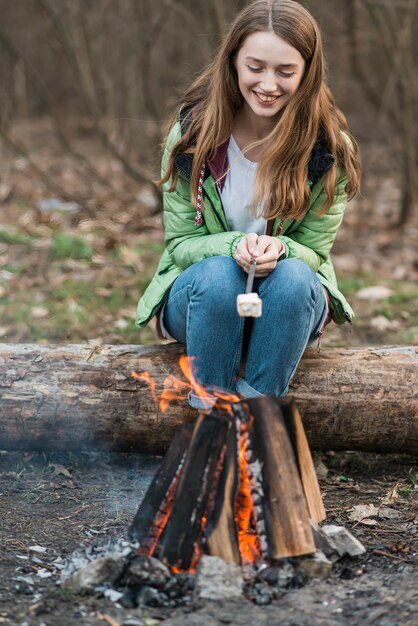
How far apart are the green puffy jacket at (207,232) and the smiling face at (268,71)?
0.37m

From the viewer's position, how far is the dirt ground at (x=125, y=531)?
2.53 metres

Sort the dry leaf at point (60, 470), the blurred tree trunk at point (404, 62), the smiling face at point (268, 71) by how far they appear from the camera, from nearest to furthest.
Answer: the smiling face at point (268, 71)
the dry leaf at point (60, 470)
the blurred tree trunk at point (404, 62)

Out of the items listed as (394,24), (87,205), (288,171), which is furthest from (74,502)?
(394,24)

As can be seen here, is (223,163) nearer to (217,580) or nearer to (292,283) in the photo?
(292,283)

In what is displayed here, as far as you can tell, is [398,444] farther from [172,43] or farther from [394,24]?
[172,43]

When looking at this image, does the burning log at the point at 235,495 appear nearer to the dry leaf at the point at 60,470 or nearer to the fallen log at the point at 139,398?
the fallen log at the point at 139,398

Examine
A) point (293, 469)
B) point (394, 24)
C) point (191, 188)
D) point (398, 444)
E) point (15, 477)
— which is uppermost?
point (394, 24)

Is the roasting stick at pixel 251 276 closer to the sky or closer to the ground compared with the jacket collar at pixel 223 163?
closer to the ground

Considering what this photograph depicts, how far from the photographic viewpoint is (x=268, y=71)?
331cm

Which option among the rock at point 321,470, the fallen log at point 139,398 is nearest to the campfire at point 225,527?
the fallen log at point 139,398

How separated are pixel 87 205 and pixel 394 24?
348 cm

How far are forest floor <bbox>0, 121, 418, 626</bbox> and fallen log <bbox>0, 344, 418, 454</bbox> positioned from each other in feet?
0.68

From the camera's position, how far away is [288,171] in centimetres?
347

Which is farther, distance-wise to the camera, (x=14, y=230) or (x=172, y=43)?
(x=172, y=43)
